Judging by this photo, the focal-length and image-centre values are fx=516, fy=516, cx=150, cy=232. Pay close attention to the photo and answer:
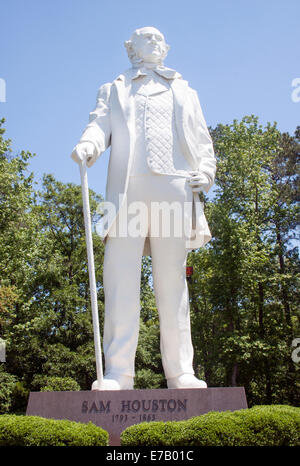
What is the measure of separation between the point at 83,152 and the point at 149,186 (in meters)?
0.85

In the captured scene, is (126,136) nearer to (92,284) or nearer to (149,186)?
(149,186)

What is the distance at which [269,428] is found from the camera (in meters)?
4.35

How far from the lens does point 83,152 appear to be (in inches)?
232

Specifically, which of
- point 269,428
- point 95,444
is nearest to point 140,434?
point 95,444

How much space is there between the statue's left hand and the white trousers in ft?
0.23

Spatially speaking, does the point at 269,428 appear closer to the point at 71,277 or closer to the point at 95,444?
the point at 95,444

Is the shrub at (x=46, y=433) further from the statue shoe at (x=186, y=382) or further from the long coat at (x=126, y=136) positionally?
the long coat at (x=126, y=136)

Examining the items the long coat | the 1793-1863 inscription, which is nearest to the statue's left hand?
the long coat

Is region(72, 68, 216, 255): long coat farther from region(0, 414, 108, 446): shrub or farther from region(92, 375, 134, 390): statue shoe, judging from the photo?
region(0, 414, 108, 446): shrub

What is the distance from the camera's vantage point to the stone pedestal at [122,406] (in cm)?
488

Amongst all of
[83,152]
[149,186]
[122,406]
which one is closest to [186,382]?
[122,406]

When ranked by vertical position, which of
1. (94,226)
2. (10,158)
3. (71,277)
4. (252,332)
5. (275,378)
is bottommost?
(275,378)

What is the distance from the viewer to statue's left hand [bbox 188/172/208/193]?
6160 mm

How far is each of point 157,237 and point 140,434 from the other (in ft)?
8.01
